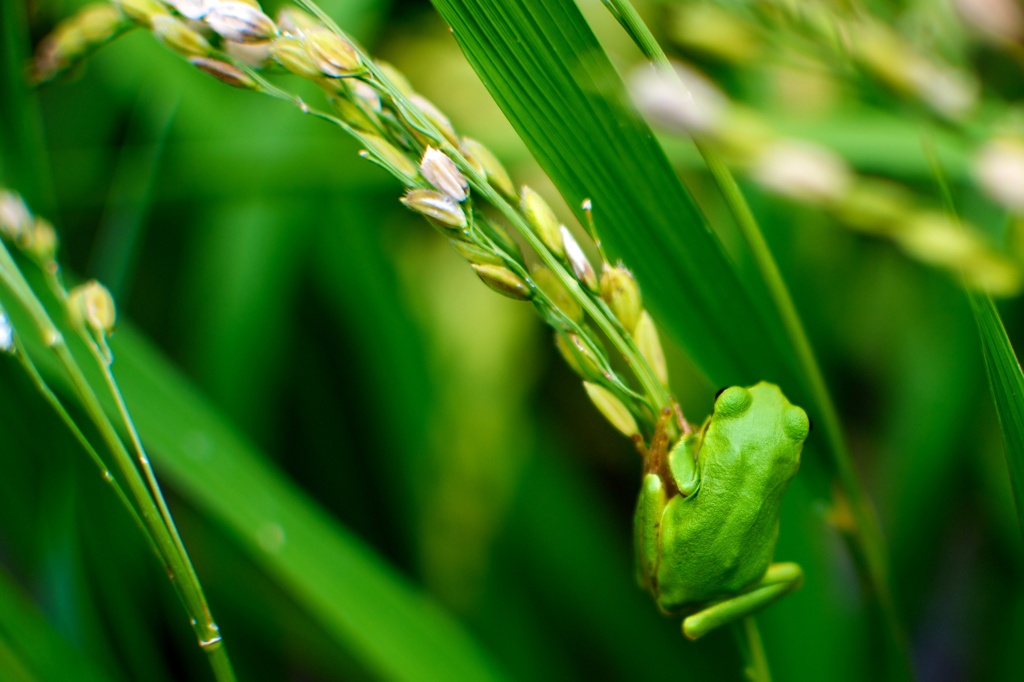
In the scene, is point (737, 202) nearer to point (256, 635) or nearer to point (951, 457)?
point (951, 457)

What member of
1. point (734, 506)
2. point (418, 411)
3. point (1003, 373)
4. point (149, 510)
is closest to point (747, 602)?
point (734, 506)

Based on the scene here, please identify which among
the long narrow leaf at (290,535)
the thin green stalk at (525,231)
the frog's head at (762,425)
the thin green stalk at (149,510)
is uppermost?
the thin green stalk at (525,231)

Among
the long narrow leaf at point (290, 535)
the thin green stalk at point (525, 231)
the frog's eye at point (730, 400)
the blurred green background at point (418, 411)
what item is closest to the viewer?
the thin green stalk at point (525, 231)

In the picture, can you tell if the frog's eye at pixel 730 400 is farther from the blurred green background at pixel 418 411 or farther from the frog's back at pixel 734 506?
the blurred green background at pixel 418 411

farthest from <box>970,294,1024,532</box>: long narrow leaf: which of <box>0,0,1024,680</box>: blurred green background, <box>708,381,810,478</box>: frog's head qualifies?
<box>0,0,1024,680</box>: blurred green background

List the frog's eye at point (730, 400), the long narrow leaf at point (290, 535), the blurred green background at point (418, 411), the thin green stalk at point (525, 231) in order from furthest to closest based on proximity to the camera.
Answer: the blurred green background at point (418, 411)
the long narrow leaf at point (290, 535)
the frog's eye at point (730, 400)
the thin green stalk at point (525, 231)

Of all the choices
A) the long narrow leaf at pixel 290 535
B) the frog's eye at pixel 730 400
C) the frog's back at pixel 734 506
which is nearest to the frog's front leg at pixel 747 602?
the frog's back at pixel 734 506
